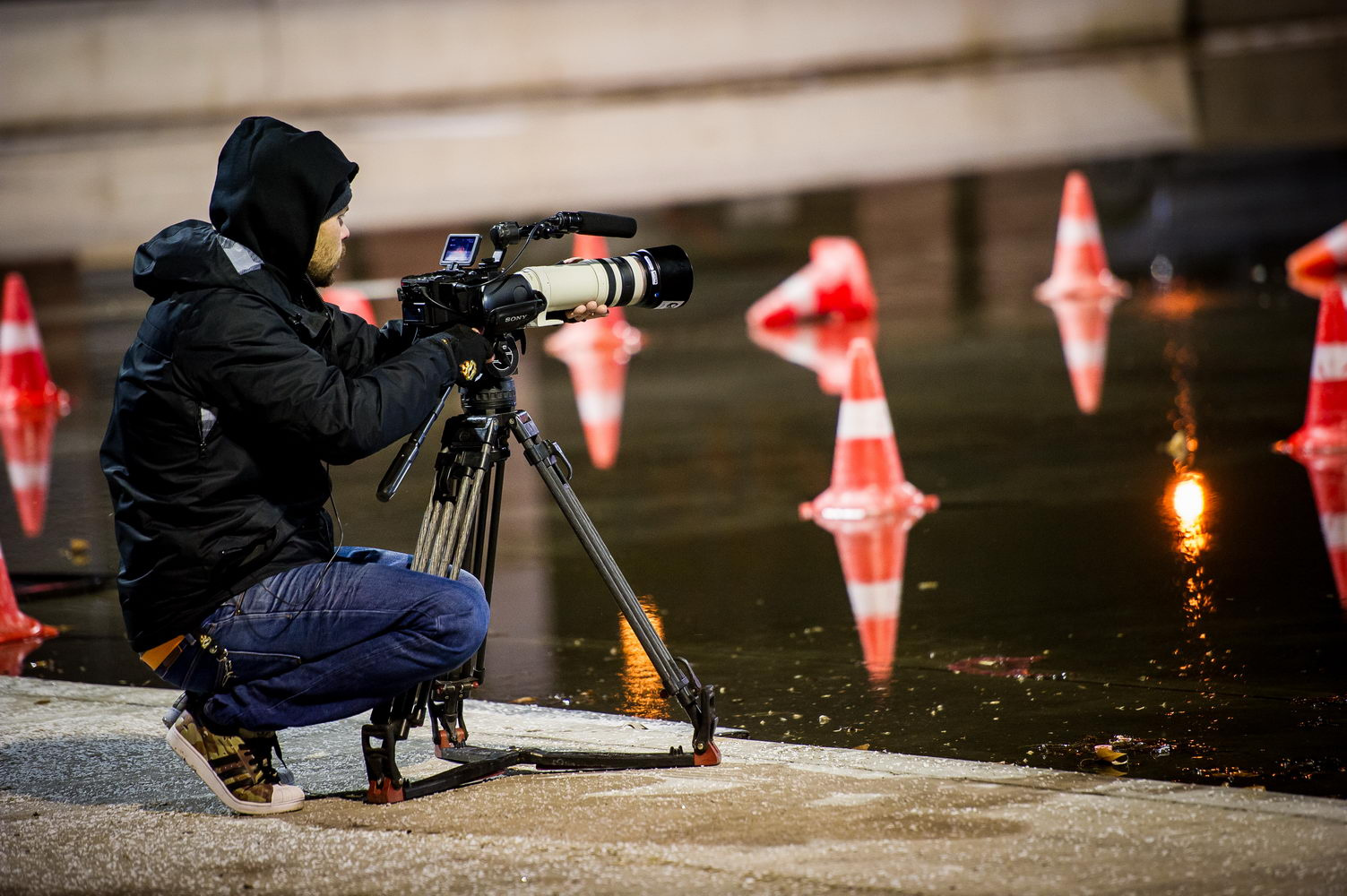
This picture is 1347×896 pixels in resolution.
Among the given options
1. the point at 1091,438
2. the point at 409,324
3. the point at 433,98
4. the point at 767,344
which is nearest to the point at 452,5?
the point at 433,98

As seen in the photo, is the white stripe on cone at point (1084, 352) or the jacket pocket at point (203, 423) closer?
the jacket pocket at point (203, 423)

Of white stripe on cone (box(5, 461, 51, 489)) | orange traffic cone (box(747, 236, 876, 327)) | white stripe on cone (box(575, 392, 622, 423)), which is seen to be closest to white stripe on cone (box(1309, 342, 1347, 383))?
white stripe on cone (box(575, 392, 622, 423))

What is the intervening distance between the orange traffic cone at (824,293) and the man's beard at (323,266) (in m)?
7.60

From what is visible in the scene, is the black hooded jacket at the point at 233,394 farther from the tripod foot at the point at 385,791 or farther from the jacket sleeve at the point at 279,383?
the tripod foot at the point at 385,791

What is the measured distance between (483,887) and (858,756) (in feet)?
3.51

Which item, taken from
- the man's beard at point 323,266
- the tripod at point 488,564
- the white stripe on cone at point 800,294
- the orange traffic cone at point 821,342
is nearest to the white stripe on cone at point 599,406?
the orange traffic cone at point 821,342

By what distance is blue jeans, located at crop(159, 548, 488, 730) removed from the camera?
150 inches

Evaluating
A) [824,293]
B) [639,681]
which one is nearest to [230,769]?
[639,681]

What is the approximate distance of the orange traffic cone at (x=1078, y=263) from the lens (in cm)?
1148

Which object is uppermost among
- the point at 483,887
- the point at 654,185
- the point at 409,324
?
the point at 654,185

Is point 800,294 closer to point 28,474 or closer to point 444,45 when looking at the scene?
point 28,474

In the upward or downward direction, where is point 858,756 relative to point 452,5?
downward

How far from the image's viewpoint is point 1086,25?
753 inches

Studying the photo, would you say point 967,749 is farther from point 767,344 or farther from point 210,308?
point 767,344
